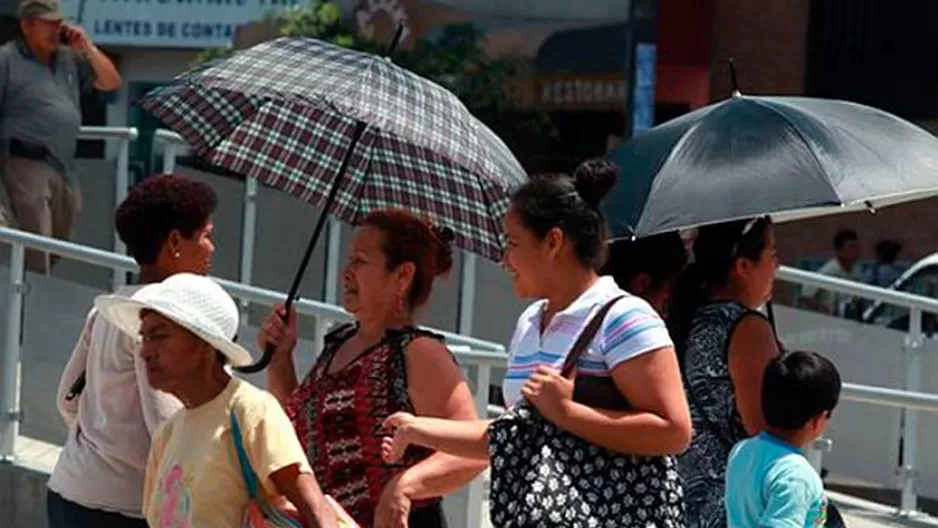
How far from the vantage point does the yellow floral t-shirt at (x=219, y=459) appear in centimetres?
477

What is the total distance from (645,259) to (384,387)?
0.91 meters

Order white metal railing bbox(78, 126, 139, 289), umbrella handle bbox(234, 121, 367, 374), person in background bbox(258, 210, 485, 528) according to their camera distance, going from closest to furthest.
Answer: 1. person in background bbox(258, 210, 485, 528)
2. umbrella handle bbox(234, 121, 367, 374)
3. white metal railing bbox(78, 126, 139, 289)

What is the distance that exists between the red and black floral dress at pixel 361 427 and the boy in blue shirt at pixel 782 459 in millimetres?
716

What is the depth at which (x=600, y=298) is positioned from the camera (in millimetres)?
4789

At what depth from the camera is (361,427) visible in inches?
200

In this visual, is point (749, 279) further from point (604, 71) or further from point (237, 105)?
point (604, 71)

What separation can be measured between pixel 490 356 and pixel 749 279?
2744mm

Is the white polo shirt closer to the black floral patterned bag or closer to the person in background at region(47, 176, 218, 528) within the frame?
the black floral patterned bag

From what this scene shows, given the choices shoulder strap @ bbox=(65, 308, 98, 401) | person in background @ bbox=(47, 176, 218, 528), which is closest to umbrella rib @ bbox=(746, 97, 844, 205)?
person in background @ bbox=(47, 176, 218, 528)

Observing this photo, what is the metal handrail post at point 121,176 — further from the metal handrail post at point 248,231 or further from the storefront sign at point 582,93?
the storefront sign at point 582,93

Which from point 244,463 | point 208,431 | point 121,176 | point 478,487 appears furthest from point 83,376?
point 121,176

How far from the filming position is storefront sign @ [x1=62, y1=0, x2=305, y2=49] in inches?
913

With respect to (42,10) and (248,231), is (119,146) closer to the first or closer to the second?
(248,231)

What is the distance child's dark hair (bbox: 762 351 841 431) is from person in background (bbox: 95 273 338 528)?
1.17m
